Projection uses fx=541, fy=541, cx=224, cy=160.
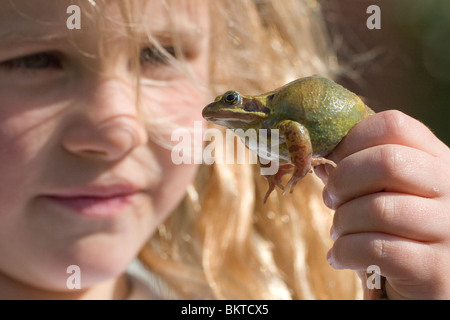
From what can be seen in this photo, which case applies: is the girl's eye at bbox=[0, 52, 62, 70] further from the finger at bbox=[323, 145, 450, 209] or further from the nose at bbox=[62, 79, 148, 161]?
the finger at bbox=[323, 145, 450, 209]

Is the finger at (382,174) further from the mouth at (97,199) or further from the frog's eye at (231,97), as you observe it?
the mouth at (97,199)

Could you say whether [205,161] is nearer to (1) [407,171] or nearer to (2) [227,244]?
(2) [227,244]

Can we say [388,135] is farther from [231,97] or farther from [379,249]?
[231,97]

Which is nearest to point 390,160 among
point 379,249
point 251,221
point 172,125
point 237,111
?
point 379,249

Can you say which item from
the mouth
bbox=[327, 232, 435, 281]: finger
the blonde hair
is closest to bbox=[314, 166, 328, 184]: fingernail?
bbox=[327, 232, 435, 281]: finger

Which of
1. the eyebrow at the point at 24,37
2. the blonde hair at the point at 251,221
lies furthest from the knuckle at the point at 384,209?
the blonde hair at the point at 251,221
